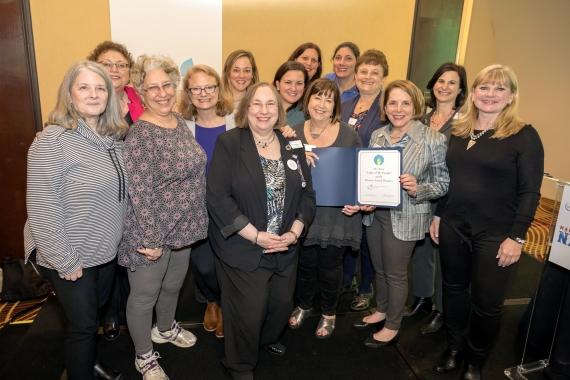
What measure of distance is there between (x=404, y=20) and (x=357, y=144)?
2.83 meters

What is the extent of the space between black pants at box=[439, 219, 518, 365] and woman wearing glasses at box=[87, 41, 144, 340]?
7.41 ft

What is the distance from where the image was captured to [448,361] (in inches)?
98.6

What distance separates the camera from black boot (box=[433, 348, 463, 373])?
2.49 m

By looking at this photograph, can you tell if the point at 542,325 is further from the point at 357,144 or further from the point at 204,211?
the point at 204,211

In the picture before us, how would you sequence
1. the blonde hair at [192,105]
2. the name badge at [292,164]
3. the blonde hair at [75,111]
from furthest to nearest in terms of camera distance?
1. the blonde hair at [192,105]
2. the name badge at [292,164]
3. the blonde hair at [75,111]

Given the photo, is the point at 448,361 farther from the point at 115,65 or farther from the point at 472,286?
the point at 115,65

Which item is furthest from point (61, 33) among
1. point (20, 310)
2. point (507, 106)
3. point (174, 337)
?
point (507, 106)

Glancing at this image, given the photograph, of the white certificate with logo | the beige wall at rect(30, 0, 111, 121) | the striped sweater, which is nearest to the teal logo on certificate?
the white certificate with logo

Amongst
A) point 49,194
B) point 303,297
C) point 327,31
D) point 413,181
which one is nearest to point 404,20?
point 327,31

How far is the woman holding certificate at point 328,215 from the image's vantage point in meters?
2.54

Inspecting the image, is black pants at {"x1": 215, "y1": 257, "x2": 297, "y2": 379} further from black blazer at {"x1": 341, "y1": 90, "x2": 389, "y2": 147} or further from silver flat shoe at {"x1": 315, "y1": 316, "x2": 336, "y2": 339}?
black blazer at {"x1": 341, "y1": 90, "x2": 389, "y2": 147}

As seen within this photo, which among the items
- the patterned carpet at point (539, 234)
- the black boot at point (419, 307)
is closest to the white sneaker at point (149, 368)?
the black boot at point (419, 307)

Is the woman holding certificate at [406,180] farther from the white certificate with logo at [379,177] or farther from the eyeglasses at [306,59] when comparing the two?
the eyeglasses at [306,59]

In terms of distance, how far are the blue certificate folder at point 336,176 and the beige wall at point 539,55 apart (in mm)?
4071
